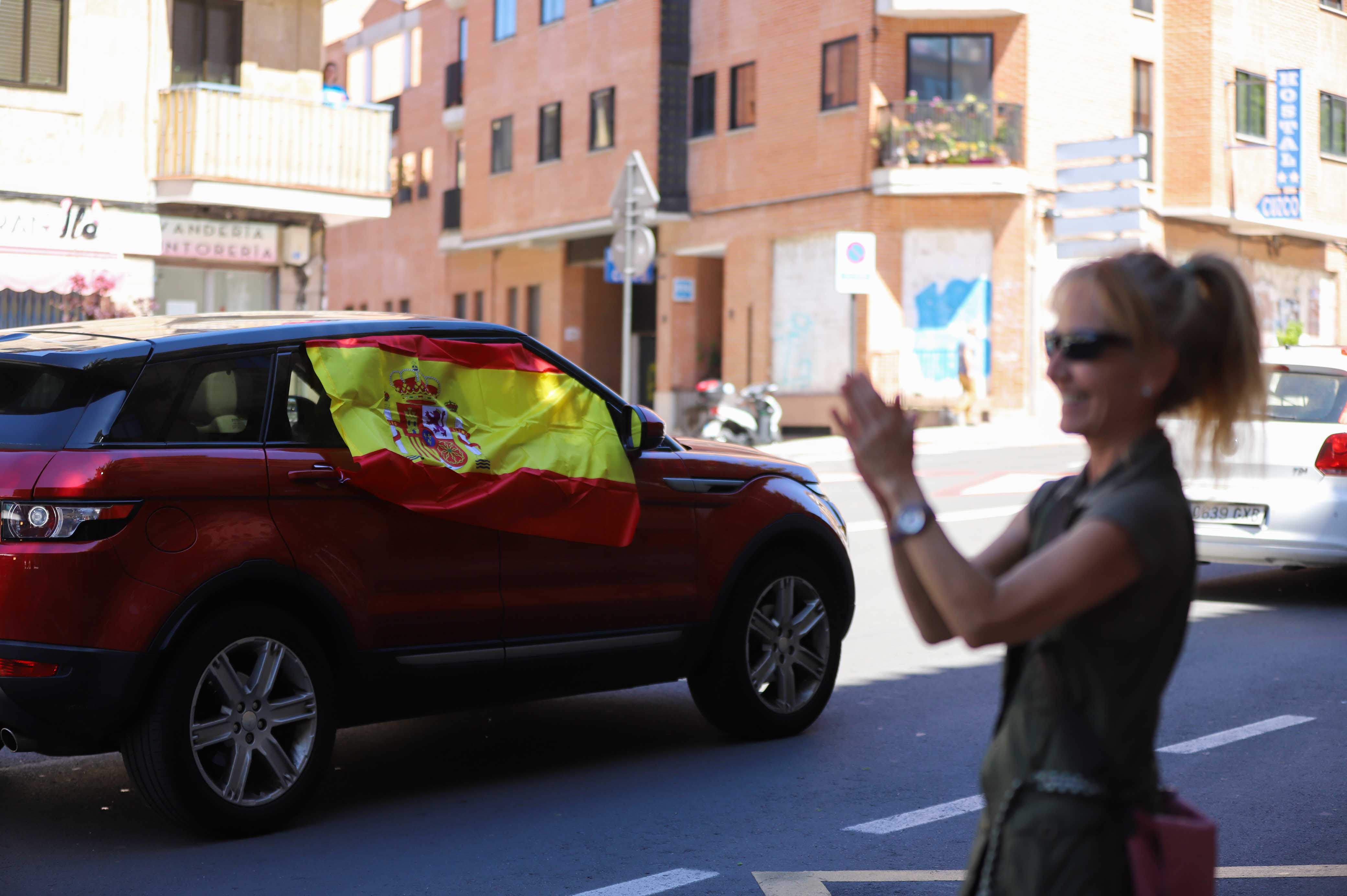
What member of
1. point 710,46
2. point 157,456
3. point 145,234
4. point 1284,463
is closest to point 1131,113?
point 710,46

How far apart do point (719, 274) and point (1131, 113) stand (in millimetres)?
10128

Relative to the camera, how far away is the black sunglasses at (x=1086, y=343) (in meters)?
2.38

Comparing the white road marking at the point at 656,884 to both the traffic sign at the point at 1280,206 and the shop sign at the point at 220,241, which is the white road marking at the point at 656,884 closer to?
the shop sign at the point at 220,241

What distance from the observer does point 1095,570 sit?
2.27 meters

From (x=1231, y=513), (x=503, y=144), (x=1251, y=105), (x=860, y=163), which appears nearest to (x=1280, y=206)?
(x=1251, y=105)

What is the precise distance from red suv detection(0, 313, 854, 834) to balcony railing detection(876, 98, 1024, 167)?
89.5 ft

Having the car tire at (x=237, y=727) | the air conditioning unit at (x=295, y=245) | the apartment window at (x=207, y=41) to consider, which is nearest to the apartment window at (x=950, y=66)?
the air conditioning unit at (x=295, y=245)

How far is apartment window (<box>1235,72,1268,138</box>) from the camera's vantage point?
1479 inches

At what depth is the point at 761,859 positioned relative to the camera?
529 cm

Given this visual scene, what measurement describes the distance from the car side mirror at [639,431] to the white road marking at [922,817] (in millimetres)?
1786

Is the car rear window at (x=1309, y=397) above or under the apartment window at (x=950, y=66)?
under

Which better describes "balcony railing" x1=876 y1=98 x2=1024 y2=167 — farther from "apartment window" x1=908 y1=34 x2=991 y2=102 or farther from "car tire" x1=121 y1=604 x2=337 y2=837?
"car tire" x1=121 y1=604 x2=337 y2=837

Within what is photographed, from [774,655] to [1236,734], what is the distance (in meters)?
2.10

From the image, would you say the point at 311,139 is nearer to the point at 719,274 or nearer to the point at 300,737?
the point at 719,274
